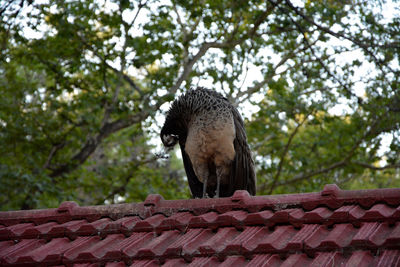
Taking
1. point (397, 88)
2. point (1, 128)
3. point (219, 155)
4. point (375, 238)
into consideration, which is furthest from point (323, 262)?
point (1, 128)

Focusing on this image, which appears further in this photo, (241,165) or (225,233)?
(241,165)

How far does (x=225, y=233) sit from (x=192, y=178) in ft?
9.50

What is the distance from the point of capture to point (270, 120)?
13.3m

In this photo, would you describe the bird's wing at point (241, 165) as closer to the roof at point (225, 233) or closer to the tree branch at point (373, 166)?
the roof at point (225, 233)

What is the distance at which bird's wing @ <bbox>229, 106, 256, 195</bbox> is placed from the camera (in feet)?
19.5

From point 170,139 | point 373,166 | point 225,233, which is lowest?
point 225,233

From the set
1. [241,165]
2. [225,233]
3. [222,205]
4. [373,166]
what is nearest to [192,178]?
[241,165]

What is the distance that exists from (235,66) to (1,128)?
506 centimetres

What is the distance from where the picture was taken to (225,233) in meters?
3.61

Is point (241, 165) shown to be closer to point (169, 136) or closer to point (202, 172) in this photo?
point (202, 172)

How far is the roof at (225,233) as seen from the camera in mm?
3135

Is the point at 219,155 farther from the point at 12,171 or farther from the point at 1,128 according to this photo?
the point at 1,128

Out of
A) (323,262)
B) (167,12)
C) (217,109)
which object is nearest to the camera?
(323,262)

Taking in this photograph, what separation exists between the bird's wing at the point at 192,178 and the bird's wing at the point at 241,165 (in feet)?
A: 1.78
